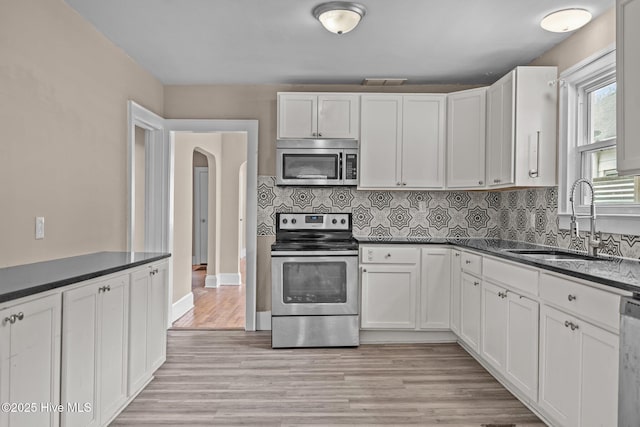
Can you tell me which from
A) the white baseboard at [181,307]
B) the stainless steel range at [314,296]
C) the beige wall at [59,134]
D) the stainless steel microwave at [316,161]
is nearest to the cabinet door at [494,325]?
the stainless steel range at [314,296]

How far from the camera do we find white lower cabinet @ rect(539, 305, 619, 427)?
179cm

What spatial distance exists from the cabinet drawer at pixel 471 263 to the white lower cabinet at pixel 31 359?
2.65 meters

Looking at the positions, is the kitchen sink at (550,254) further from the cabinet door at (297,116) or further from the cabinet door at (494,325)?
the cabinet door at (297,116)

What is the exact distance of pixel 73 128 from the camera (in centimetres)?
272

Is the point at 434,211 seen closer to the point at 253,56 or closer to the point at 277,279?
the point at 277,279

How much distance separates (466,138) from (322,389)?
2465 mm

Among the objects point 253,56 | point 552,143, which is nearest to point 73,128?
point 253,56

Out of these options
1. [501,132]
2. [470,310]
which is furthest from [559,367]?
[501,132]

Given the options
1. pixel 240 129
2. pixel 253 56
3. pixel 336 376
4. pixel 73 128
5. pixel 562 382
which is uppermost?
pixel 253 56

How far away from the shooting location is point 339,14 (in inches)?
104

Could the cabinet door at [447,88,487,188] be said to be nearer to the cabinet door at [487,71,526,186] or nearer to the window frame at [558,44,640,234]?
the cabinet door at [487,71,526,186]

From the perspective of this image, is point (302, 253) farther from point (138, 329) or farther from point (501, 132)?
point (501, 132)

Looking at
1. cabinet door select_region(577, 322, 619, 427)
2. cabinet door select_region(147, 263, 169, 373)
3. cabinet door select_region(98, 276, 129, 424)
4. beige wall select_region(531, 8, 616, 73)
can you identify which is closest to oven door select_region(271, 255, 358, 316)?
cabinet door select_region(147, 263, 169, 373)

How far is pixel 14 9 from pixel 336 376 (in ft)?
9.49
